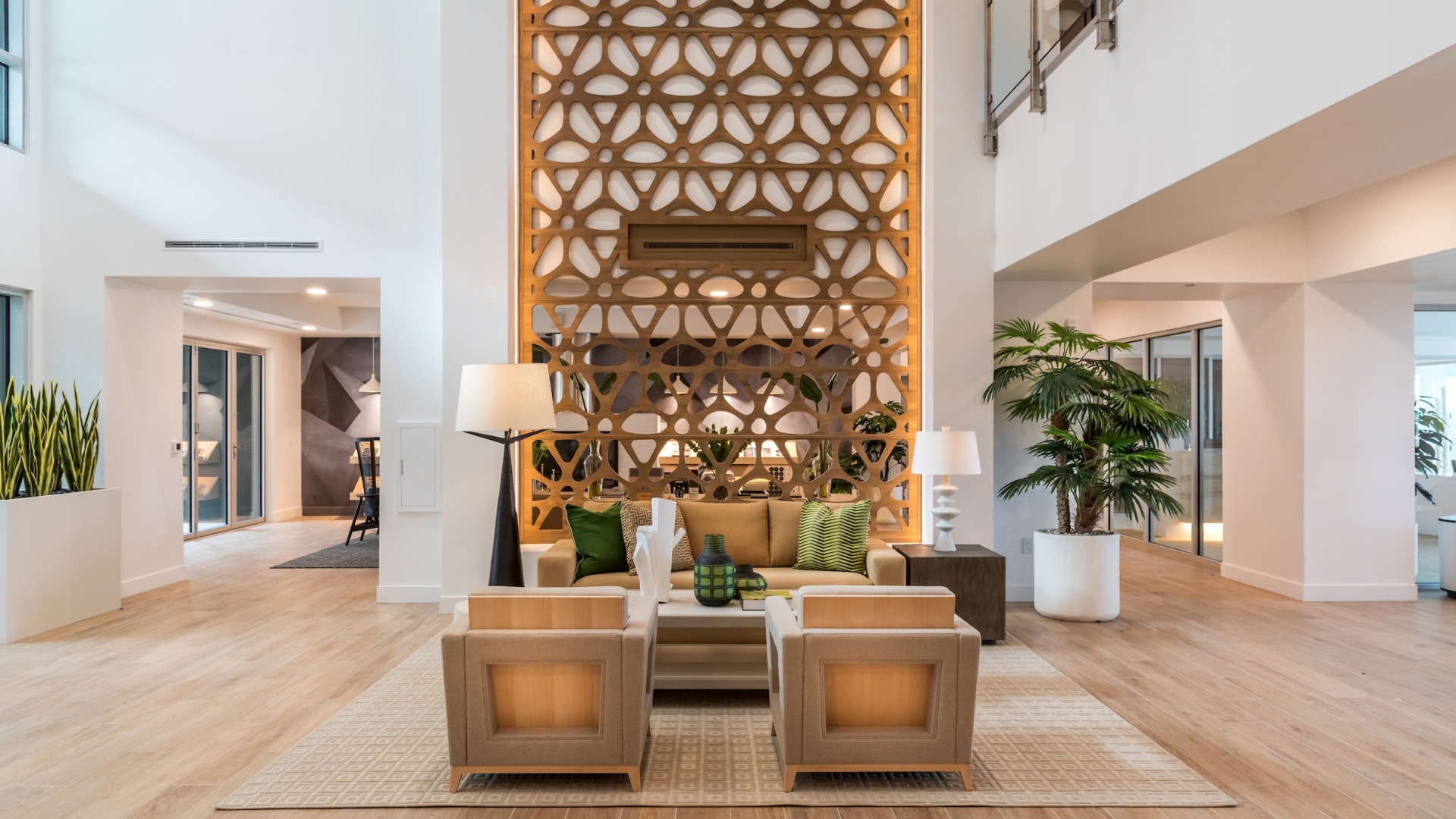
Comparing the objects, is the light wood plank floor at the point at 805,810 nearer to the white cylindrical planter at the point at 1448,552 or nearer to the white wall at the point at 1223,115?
the white cylindrical planter at the point at 1448,552

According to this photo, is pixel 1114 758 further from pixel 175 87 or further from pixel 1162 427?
pixel 175 87

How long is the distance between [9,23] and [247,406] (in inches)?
207

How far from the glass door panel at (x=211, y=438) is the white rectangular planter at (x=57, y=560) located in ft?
13.7

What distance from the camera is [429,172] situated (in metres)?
6.31

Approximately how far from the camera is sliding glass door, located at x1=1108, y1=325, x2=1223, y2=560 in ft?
26.6

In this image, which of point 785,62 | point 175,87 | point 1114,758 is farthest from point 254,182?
point 1114,758

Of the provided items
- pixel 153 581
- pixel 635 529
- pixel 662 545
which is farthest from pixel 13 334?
pixel 662 545

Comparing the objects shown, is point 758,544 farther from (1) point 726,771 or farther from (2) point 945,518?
(1) point 726,771

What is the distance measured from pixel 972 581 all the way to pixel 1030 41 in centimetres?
341

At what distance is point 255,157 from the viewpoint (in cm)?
630

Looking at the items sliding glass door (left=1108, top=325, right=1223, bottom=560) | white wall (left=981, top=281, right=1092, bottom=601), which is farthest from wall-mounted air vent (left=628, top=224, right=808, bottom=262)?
sliding glass door (left=1108, top=325, right=1223, bottom=560)

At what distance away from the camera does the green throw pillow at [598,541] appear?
5.11 m

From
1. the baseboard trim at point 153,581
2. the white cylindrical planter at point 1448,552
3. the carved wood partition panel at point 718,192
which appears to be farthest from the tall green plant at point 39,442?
the white cylindrical planter at point 1448,552

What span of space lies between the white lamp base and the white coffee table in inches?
64.0
